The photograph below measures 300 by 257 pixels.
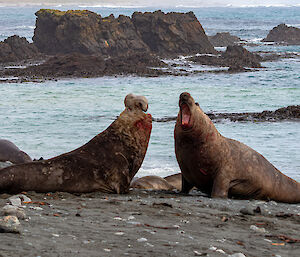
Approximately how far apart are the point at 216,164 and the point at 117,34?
133ft

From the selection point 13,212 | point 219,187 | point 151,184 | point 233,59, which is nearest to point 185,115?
point 219,187

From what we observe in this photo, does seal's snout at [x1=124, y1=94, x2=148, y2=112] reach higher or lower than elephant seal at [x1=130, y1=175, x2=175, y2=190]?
higher

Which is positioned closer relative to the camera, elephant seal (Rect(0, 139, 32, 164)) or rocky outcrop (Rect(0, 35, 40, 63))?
elephant seal (Rect(0, 139, 32, 164))

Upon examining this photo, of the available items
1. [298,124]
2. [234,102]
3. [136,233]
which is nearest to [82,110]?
[234,102]

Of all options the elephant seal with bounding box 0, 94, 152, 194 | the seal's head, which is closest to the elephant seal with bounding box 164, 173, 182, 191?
the elephant seal with bounding box 0, 94, 152, 194

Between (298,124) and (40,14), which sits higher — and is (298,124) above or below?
below

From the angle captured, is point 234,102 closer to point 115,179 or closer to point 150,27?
point 115,179

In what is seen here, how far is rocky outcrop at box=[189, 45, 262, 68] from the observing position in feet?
134

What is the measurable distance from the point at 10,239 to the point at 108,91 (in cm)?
2450

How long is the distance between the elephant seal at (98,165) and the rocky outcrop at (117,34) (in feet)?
126

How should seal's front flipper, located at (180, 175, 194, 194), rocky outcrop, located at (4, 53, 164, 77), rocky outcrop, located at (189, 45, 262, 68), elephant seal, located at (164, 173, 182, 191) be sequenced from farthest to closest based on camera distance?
rocky outcrop, located at (189, 45, 262, 68)
rocky outcrop, located at (4, 53, 164, 77)
elephant seal, located at (164, 173, 182, 191)
seal's front flipper, located at (180, 175, 194, 194)

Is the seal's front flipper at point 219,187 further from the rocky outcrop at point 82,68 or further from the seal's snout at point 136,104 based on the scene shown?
the rocky outcrop at point 82,68

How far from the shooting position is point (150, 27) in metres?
48.8

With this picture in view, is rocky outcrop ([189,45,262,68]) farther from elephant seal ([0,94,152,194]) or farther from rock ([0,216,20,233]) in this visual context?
rock ([0,216,20,233])
